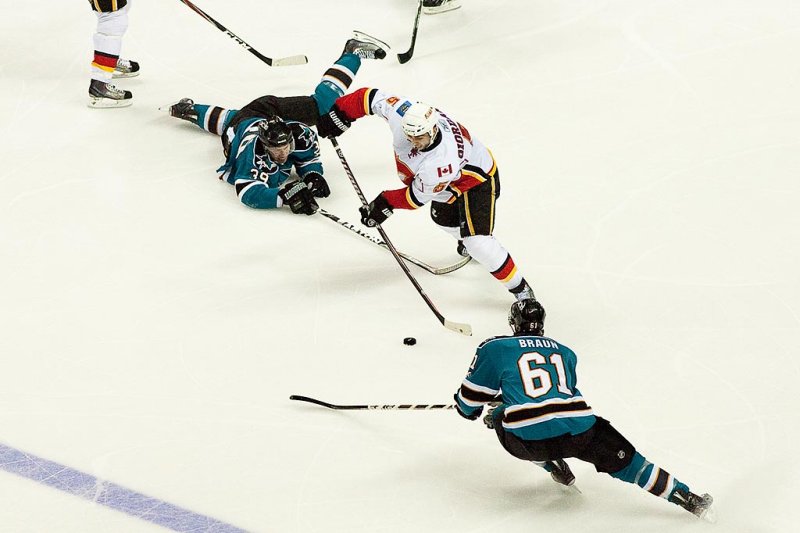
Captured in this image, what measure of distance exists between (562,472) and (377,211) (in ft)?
4.61

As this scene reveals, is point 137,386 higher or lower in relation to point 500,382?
lower

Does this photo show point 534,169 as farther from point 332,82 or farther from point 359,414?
point 359,414

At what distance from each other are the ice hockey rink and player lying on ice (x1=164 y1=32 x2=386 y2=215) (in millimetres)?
112

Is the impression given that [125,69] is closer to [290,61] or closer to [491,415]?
[290,61]

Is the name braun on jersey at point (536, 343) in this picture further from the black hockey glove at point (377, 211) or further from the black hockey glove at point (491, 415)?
the black hockey glove at point (377, 211)

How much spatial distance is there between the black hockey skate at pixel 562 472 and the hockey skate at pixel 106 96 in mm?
3593

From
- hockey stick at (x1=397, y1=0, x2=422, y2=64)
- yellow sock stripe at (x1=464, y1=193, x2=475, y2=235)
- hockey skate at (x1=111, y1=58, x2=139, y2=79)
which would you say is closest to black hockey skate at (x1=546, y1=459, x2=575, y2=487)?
yellow sock stripe at (x1=464, y1=193, x2=475, y2=235)

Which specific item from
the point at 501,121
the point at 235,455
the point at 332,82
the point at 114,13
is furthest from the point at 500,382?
the point at 114,13

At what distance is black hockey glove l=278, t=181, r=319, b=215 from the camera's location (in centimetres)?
502

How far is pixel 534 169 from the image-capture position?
5379mm

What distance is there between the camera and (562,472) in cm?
349

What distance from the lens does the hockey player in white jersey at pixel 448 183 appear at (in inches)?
168

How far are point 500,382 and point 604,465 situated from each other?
1.29 feet

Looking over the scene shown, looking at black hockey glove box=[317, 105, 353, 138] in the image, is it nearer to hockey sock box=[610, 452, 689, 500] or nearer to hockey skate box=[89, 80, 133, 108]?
hockey skate box=[89, 80, 133, 108]
